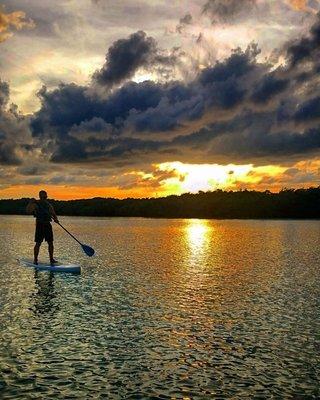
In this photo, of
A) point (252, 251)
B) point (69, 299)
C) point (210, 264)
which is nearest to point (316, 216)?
point (252, 251)

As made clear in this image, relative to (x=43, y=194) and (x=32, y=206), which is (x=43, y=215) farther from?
(x=43, y=194)

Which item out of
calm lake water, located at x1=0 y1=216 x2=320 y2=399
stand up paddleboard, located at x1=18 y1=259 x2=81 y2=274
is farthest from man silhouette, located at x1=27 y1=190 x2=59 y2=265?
calm lake water, located at x1=0 y1=216 x2=320 y2=399

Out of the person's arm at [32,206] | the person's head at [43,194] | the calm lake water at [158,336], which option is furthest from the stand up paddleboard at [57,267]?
the person's head at [43,194]

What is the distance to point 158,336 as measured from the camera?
15.4 metres

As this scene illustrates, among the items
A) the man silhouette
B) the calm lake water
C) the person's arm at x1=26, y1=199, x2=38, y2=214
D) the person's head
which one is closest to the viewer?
the calm lake water

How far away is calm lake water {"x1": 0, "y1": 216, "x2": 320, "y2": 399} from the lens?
1116 cm

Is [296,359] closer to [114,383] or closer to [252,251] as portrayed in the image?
[114,383]

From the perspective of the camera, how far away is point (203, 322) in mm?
17438

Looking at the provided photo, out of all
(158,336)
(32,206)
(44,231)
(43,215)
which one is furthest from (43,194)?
(158,336)

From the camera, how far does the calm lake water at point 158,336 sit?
1116 centimetres

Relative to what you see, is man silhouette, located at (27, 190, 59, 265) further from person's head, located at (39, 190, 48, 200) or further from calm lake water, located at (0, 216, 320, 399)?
calm lake water, located at (0, 216, 320, 399)

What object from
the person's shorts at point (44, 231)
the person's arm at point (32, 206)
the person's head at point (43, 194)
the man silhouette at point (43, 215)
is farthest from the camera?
the person's shorts at point (44, 231)

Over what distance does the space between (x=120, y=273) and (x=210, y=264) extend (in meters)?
8.92

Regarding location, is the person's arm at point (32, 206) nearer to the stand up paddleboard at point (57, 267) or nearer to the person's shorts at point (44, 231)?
the person's shorts at point (44, 231)
